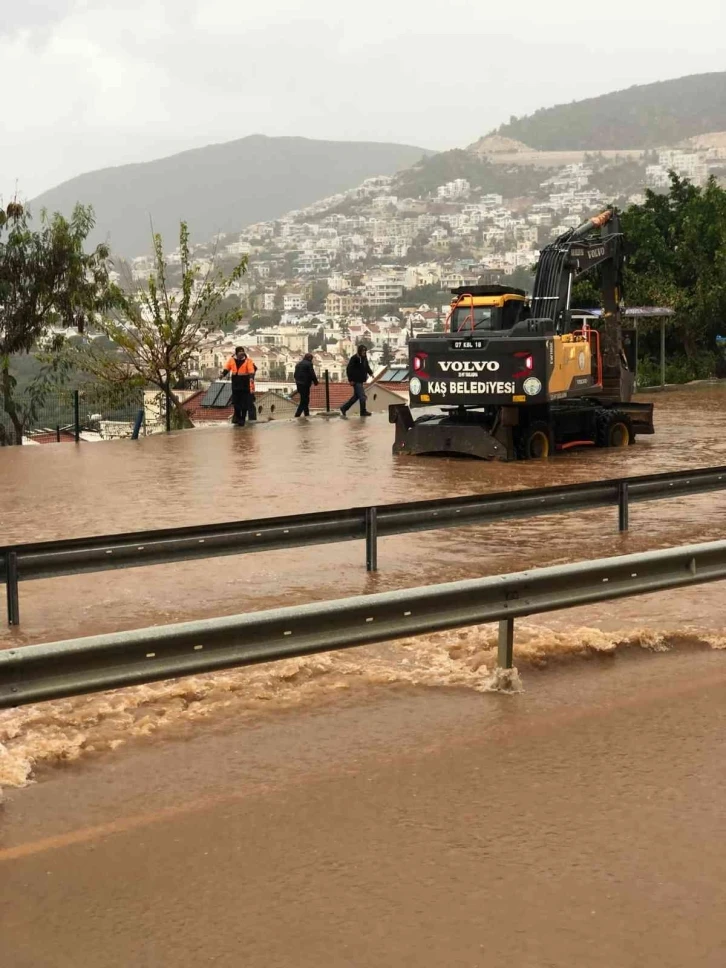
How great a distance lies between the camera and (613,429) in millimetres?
23312

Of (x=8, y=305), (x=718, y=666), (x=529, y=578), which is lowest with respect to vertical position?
(x=718, y=666)

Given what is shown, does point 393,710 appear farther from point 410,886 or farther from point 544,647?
point 410,886

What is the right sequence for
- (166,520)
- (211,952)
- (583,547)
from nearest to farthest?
1. (211,952)
2. (583,547)
3. (166,520)

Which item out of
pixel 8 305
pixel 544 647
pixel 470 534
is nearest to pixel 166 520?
pixel 470 534

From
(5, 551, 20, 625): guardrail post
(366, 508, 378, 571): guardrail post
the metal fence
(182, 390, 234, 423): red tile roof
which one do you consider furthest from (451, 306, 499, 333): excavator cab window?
(182, 390, 234, 423): red tile roof

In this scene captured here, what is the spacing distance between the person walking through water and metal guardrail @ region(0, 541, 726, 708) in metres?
23.2

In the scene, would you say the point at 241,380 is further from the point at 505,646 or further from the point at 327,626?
the point at 327,626

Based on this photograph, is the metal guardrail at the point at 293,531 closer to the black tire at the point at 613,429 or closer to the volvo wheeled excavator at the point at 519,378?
the volvo wheeled excavator at the point at 519,378

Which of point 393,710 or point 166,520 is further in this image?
point 166,520

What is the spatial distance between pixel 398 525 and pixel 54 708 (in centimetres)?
427

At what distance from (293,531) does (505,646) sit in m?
3.17

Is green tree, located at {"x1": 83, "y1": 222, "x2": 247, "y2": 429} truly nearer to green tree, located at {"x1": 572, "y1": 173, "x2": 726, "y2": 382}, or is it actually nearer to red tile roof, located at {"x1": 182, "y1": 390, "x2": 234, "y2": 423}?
green tree, located at {"x1": 572, "y1": 173, "x2": 726, "y2": 382}

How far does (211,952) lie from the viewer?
4.56 metres

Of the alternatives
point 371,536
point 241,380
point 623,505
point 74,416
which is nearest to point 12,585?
point 371,536
